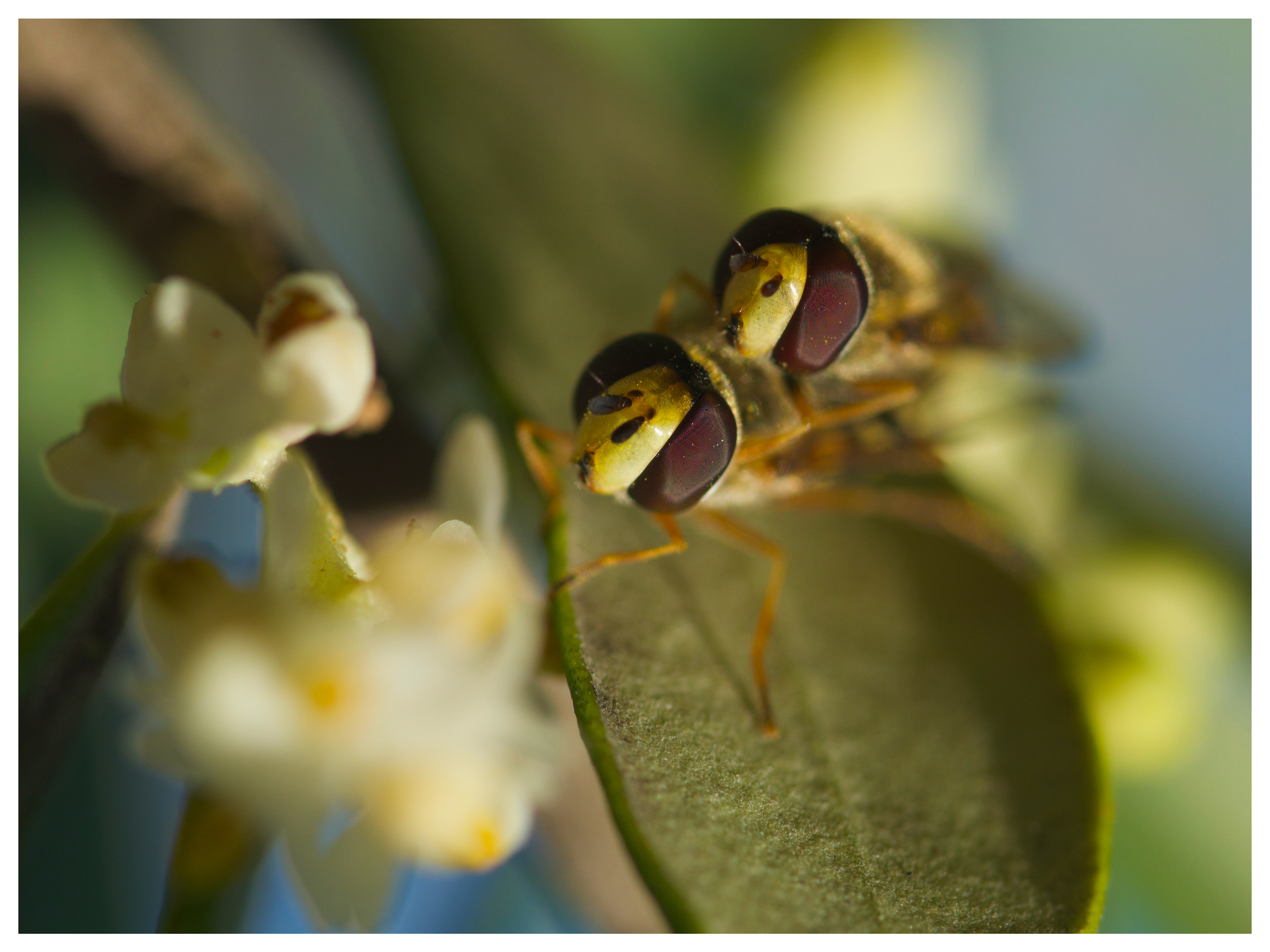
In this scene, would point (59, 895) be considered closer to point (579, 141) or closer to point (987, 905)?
point (987, 905)

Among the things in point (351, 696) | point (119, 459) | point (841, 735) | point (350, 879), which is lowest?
point (841, 735)

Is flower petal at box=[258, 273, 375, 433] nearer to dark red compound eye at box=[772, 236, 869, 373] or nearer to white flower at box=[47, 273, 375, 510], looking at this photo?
white flower at box=[47, 273, 375, 510]

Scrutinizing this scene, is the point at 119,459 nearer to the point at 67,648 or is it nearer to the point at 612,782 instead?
the point at 67,648

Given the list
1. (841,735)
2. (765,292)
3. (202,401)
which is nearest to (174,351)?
(202,401)

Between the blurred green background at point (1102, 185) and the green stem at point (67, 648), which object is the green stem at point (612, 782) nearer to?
the green stem at point (67, 648)

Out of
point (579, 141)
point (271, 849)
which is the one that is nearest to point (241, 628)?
point (271, 849)

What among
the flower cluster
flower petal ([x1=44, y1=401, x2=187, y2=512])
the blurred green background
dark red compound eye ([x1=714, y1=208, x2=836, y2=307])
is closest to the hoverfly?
dark red compound eye ([x1=714, y1=208, x2=836, y2=307])

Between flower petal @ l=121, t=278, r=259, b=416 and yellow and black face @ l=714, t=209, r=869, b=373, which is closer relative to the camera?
flower petal @ l=121, t=278, r=259, b=416
